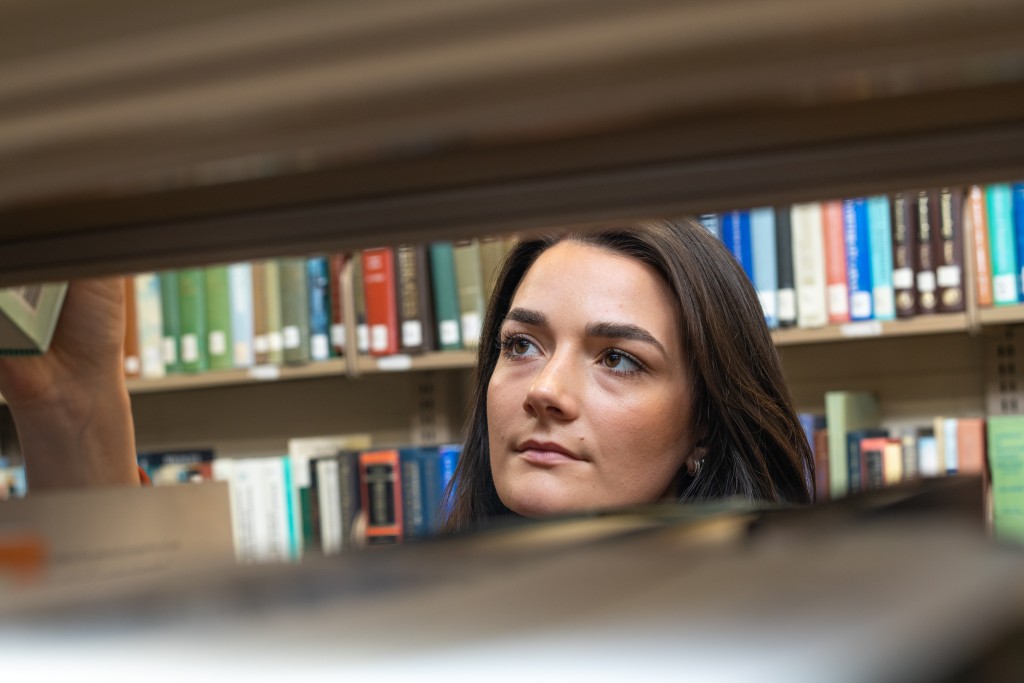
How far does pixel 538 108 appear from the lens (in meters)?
0.21

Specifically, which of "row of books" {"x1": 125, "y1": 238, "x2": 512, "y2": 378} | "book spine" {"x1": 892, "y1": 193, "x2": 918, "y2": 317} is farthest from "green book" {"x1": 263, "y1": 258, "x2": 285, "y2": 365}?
"book spine" {"x1": 892, "y1": 193, "x2": 918, "y2": 317}

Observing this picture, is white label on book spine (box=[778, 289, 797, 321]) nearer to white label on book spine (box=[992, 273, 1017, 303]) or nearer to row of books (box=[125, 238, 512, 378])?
white label on book spine (box=[992, 273, 1017, 303])

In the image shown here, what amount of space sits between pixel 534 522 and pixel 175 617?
91 mm

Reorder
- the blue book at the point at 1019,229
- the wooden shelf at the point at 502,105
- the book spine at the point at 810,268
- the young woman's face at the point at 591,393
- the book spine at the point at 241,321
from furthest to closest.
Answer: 1. the book spine at the point at 241,321
2. the book spine at the point at 810,268
3. the blue book at the point at 1019,229
4. the young woman's face at the point at 591,393
5. the wooden shelf at the point at 502,105

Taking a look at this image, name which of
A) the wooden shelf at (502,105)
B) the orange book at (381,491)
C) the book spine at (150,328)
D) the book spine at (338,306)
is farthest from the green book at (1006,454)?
the wooden shelf at (502,105)

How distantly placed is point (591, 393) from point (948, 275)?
1137 mm

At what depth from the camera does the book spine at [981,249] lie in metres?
2.11

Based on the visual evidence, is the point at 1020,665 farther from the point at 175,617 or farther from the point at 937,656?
the point at 175,617

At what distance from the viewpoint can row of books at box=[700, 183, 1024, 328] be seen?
6.96 ft

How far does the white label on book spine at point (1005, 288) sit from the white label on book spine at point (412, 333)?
1.24 meters

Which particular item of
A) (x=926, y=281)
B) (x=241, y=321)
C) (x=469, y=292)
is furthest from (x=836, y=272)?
(x=241, y=321)

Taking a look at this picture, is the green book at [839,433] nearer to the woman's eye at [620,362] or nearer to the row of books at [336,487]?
the row of books at [336,487]

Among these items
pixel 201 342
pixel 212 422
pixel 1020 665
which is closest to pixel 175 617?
pixel 1020 665

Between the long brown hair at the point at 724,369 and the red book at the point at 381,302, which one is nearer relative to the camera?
the long brown hair at the point at 724,369
